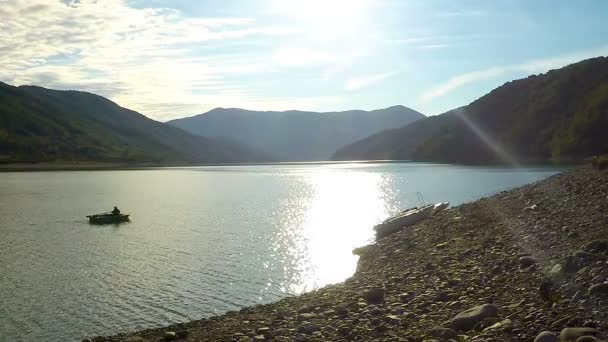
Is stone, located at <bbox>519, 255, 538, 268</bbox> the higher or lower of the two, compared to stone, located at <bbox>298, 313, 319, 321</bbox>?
higher

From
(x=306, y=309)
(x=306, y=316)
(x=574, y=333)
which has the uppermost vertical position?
(x=574, y=333)

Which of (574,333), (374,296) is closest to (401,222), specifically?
(374,296)

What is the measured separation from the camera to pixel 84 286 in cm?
3331

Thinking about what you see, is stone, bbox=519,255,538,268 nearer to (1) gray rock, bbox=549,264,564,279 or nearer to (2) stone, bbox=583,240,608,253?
(2) stone, bbox=583,240,608,253

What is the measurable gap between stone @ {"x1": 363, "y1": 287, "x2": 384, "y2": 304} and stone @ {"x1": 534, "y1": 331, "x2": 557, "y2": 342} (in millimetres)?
10065

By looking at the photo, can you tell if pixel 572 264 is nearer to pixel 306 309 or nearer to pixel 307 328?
pixel 307 328

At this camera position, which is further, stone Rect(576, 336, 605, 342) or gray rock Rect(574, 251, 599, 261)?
gray rock Rect(574, 251, 599, 261)

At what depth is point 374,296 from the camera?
22.8 metres

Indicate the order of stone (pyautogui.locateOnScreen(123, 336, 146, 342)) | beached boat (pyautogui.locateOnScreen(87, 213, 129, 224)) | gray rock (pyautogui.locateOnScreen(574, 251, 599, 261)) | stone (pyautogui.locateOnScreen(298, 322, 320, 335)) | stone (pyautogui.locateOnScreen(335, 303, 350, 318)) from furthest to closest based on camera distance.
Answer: beached boat (pyautogui.locateOnScreen(87, 213, 129, 224)), stone (pyautogui.locateOnScreen(335, 303, 350, 318)), stone (pyautogui.locateOnScreen(123, 336, 146, 342)), stone (pyautogui.locateOnScreen(298, 322, 320, 335)), gray rock (pyautogui.locateOnScreen(574, 251, 599, 261))

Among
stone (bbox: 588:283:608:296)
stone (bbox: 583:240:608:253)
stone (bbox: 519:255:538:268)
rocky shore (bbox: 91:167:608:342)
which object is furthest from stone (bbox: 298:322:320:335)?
stone (bbox: 583:240:608:253)

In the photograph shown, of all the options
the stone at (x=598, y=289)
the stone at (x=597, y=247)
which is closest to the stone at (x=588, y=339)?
the stone at (x=598, y=289)

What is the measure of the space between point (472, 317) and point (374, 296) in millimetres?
7360

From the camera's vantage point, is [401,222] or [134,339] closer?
[134,339]

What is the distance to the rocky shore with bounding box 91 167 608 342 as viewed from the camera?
1468 cm
